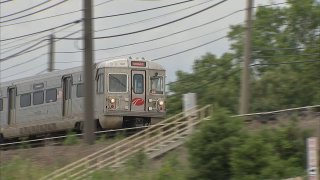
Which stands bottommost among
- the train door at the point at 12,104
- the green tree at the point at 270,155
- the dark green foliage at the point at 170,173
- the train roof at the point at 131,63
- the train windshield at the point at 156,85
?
the dark green foliage at the point at 170,173

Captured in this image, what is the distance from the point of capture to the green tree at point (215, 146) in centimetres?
1706

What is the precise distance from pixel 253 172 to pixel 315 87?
1003 inches

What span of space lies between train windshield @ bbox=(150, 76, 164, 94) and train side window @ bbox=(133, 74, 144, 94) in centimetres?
49

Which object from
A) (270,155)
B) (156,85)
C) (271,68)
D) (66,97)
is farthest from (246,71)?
(271,68)

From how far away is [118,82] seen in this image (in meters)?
28.3

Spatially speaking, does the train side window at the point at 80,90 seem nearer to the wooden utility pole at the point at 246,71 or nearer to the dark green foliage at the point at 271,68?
the wooden utility pole at the point at 246,71

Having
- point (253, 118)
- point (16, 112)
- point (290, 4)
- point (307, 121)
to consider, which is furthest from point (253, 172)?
point (290, 4)

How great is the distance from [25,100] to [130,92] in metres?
→ 6.17

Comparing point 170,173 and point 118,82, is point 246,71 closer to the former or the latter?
point 118,82

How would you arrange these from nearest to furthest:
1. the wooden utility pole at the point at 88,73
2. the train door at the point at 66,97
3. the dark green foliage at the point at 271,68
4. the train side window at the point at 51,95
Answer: the wooden utility pole at the point at 88,73
the train door at the point at 66,97
the train side window at the point at 51,95
the dark green foliage at the point at 271,68

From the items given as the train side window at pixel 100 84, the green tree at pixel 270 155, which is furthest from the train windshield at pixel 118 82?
the green tree at pixel 270 155

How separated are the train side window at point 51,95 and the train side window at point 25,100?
163 centimetres

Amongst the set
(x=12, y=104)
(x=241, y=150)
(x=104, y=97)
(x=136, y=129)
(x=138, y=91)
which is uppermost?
(x=138, y=91)

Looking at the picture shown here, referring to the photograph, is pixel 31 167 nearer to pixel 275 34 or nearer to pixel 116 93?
pixel 116 93
